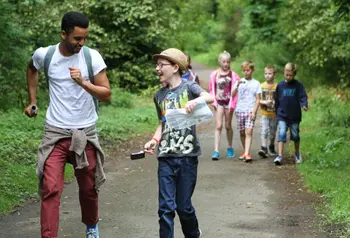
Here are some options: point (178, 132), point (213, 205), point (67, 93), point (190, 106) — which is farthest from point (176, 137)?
point (213, 205)

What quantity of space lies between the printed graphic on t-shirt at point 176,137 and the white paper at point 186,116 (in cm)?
5

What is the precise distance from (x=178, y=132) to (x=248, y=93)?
20.9 ft

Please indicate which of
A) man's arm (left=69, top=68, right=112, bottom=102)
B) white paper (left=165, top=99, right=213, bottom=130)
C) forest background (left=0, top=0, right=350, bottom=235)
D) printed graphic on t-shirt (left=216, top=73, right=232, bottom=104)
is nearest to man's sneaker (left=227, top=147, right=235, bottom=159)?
printed graphic on t-shirt (left=216, top=73, right=232, bottom=104)

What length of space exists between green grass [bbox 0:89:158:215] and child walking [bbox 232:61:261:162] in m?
3.10

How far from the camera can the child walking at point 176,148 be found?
6.19m

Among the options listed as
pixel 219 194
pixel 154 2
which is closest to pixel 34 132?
pixel 219 194

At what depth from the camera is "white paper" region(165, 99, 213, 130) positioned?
6109 mm

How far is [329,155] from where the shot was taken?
11828 mm

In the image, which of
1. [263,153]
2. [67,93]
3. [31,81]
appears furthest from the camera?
[263,153]

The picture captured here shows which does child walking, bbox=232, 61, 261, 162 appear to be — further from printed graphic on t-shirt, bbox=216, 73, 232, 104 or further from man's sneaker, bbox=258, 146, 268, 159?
man's sneaker, bbox=258, 146, 268, 159

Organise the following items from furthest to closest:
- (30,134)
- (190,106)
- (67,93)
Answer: (30,134) < (67,93) < (190,106)

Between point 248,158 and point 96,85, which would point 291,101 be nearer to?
point 248,158

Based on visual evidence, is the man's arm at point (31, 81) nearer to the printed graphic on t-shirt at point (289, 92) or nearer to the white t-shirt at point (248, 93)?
the printed graphic on t-shirt at point (289, 92)

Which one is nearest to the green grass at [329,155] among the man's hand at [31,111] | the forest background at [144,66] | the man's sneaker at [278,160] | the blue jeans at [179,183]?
the forest background at [144,66]
